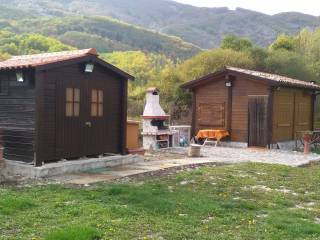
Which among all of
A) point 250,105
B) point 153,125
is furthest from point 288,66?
point 153,125

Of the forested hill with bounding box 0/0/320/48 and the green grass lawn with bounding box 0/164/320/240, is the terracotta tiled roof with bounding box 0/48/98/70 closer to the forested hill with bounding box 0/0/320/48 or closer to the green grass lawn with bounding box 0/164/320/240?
the green grass lawn with bounding box 0/164/320/240

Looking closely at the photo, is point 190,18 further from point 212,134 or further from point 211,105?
point 212,134

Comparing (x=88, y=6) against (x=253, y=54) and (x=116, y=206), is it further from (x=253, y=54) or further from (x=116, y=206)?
(x=116, y=206)

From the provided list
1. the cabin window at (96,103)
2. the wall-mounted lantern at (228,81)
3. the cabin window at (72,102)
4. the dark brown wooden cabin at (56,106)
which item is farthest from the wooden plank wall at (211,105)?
the cabin window at (72,102)

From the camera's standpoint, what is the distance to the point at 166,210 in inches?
307

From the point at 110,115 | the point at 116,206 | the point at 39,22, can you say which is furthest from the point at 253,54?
the point at 39,22

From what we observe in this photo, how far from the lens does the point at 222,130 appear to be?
69.9 ft

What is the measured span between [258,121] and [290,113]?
2293 mm

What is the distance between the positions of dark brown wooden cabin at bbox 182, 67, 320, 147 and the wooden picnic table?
0.45 metres

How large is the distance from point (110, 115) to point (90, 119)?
36.2 inches

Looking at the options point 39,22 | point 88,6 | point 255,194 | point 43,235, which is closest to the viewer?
point 43,235

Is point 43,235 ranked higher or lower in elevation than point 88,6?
lower

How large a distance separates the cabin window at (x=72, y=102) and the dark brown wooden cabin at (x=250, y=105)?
32.5 ft

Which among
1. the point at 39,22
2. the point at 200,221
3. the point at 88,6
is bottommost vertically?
the point at 200,221
